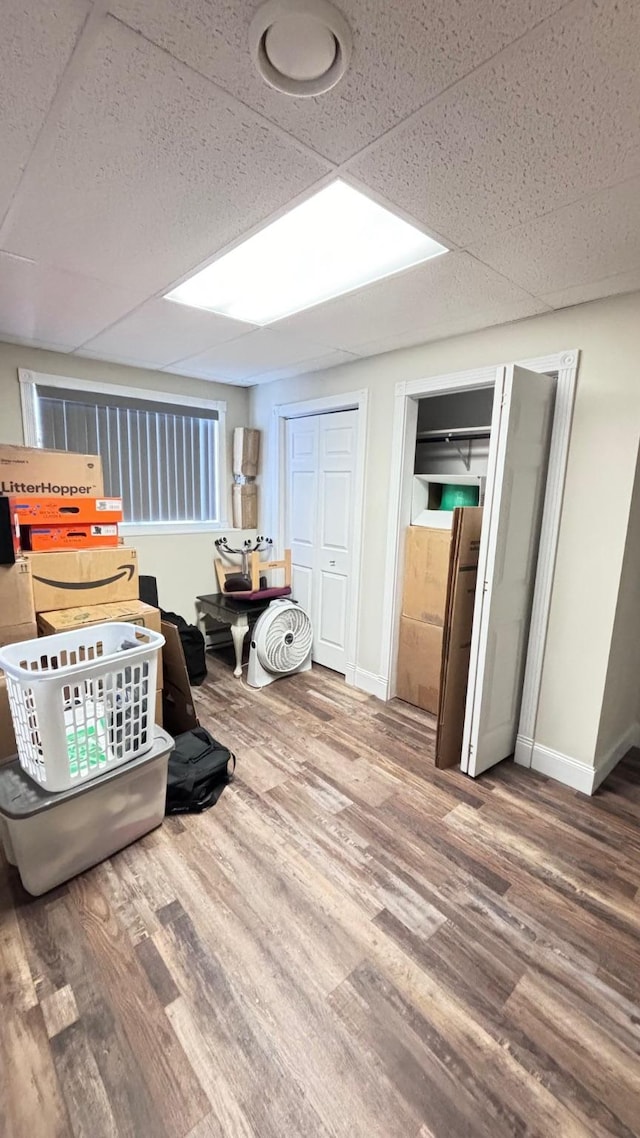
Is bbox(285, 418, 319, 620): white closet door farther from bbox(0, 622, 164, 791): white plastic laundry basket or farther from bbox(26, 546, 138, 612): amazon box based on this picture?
bbox(0, 622, 164, 791): white plastic laundry basket

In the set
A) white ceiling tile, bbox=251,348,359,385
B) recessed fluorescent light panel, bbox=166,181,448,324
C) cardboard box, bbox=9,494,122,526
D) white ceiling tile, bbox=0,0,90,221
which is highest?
recessed fluorescent light panel, bbox=166,181,448,324

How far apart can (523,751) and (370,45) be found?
283 cm

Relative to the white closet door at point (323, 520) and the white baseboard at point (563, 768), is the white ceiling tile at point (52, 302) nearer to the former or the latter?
the white closet door at point (323, 520)

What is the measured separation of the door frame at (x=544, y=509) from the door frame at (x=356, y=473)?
26 centimetres

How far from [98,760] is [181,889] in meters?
0.57

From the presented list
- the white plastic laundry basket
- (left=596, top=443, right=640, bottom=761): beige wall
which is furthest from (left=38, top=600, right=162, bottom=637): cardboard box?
(left=596, top=443, right=640, bottom=761): beige wall

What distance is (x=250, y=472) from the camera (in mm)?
4117

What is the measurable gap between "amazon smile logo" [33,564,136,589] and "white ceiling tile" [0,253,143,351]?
1.32 metres

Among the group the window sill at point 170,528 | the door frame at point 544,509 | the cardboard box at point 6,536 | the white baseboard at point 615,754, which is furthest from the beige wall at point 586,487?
the cardboard box at point 6,536

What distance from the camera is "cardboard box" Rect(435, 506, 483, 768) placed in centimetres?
236

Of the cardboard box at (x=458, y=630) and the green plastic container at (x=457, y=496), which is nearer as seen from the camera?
the cardboard box at (x=458, y=630)

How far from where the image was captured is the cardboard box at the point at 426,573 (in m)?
2.97

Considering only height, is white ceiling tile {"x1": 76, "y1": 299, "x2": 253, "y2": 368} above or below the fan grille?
above

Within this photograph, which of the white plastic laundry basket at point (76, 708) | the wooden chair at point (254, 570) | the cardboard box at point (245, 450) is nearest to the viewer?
the white plastic laundry basket at point (76, 708)
